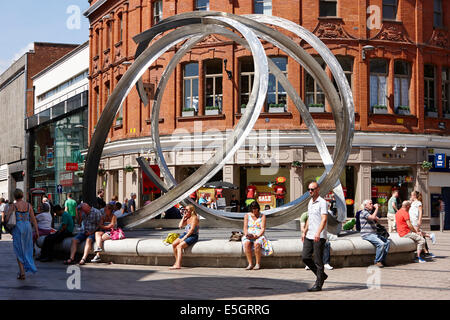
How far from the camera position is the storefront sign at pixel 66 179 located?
1937 inches

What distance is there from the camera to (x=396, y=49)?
33.8 metres

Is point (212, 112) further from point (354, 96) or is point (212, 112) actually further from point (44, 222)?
point (44, 222)

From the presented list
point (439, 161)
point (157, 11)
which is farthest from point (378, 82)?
point (157, 11)

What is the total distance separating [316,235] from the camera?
440 inches

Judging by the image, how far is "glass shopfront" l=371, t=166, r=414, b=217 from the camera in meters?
33.5

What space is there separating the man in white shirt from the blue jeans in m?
3.81

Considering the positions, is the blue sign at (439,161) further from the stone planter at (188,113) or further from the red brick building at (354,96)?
the stone planter at (188,113)

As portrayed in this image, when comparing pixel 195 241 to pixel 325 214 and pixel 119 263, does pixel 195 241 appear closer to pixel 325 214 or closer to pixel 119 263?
pixel 119 263

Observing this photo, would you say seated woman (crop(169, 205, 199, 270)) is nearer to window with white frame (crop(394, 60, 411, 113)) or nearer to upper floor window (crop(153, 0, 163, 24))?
window with white frame (crop(394, 60, 411, 113))

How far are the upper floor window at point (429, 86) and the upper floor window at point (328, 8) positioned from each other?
602 centimetres

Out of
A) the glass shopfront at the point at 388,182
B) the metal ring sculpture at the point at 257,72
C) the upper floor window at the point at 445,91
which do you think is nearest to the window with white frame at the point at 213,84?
the glass shopfront at the point at 388,182

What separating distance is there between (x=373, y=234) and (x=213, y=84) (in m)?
20.9

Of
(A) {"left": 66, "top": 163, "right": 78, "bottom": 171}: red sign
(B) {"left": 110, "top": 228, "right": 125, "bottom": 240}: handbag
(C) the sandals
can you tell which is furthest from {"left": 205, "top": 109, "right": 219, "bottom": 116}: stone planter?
(C) the sandals
